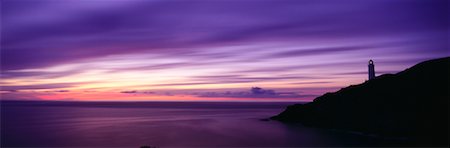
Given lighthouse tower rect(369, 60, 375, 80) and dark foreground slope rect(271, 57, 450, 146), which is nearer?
dark foreground slope rect(271, 57, 450, 146)

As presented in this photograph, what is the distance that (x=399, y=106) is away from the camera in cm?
3475

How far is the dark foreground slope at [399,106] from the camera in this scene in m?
31.0

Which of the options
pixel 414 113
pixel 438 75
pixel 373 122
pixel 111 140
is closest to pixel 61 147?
pixel 111 140

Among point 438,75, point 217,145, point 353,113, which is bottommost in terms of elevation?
point 217,145

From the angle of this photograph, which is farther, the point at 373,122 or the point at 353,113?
the point at 353,113

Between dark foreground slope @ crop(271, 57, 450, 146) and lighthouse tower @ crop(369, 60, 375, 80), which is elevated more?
lighthouse tower @ crop(369, 60, 375, 80)

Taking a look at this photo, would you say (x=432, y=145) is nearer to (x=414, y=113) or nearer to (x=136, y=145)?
(x=414, y=113)

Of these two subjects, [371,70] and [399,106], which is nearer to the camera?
[399,106]

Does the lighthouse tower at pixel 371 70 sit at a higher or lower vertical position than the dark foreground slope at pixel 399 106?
higher

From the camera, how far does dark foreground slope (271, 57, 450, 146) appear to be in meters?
31.0

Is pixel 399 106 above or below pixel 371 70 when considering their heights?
below

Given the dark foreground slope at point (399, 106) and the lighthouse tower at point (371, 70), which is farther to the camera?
the lighthouse tower at point (371, 70)

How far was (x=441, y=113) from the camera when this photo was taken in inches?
1227

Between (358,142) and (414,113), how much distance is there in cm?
647
